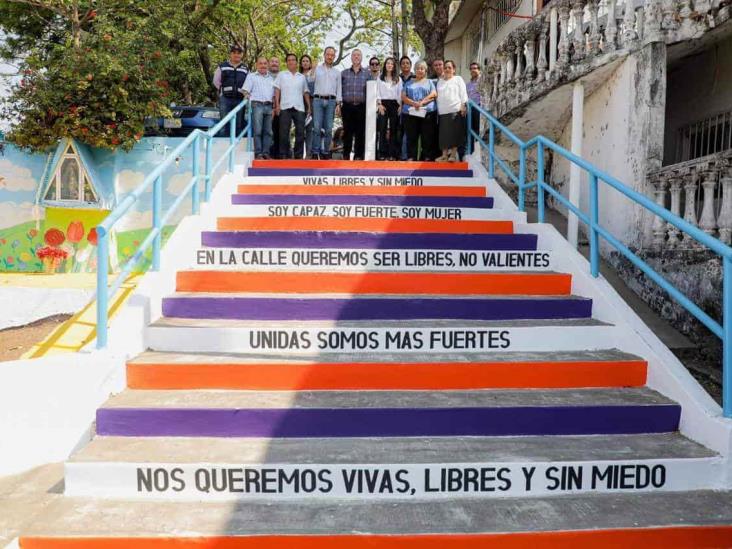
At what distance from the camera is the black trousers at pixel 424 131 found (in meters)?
8.17

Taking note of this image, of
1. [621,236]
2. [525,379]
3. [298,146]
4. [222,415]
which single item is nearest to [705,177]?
[621,236]

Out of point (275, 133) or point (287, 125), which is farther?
point (275, 133)

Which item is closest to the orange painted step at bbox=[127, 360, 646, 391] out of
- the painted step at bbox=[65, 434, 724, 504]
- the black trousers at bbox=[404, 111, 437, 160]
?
the painted step at bbox=[65, 434, 724, 504]

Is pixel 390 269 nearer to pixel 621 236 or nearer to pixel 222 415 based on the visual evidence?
pixel 222 415

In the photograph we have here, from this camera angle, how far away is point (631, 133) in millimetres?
6359

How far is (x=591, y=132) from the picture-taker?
7.48m

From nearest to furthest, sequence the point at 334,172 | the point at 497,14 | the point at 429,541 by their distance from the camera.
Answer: the point at 429,541, the point at 334,172, the point at 497,14

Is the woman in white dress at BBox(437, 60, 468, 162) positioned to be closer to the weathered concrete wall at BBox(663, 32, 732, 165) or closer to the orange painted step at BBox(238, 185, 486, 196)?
the orange painted step at BBox(238, 185, 486, 196)

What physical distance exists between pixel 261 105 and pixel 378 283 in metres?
4.20

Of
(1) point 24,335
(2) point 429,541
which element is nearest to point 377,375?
(2) point 429,541

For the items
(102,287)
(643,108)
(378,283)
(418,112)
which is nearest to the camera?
(102,287)

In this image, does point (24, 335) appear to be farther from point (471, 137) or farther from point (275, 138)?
point (471, 137)

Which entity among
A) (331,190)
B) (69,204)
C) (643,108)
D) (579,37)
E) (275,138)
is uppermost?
(579,37)

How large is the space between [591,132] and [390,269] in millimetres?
3692
